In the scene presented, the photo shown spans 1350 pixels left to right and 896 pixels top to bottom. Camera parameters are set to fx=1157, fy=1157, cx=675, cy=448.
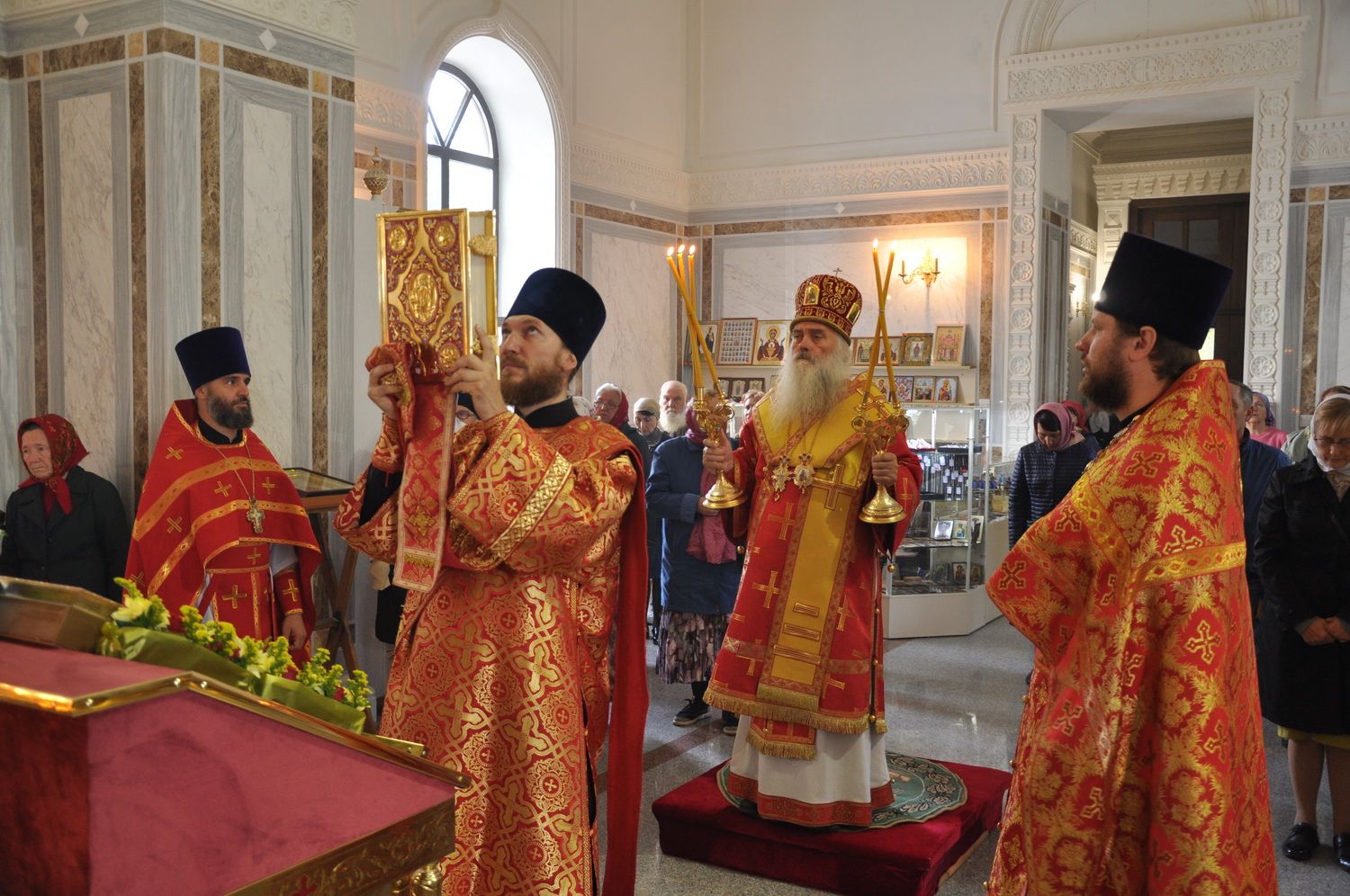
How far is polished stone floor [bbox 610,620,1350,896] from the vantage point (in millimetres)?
3758

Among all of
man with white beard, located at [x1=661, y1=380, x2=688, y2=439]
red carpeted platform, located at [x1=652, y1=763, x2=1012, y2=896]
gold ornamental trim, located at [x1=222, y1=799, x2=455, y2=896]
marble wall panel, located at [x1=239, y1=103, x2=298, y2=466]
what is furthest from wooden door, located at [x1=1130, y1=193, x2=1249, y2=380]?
gold ornamental trim, located at [x1=222, y1=799, x2=455, y2=896]

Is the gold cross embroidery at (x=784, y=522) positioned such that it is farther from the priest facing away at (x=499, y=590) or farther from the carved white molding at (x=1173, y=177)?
the carved white molding at (x=1173, y=177)

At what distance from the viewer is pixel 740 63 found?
11.9 meters

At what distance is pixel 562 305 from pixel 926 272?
8.86m

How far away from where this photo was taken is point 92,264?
14.6 feet

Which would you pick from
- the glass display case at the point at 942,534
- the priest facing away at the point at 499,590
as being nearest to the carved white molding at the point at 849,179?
the glass display case at the point at 942,534

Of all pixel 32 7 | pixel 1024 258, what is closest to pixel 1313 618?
pixel 32 7

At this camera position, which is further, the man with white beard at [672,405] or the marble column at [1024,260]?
the marble column at [1024,260]

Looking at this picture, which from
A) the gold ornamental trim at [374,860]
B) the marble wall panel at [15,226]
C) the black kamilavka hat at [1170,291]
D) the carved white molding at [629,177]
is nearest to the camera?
the gold ornamental trim at [374,860]

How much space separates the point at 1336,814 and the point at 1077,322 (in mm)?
9588

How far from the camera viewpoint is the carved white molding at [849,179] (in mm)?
10820

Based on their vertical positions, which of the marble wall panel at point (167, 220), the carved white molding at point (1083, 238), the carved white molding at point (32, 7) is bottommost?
the marble wall panel at point (167, 220)

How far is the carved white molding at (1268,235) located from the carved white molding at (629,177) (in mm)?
5354

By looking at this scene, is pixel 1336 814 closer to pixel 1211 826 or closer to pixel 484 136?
pixel 1211 826
